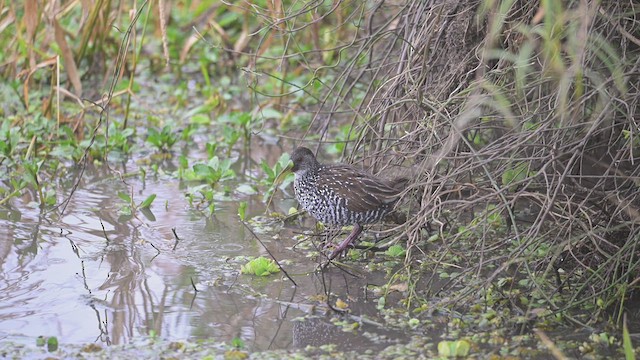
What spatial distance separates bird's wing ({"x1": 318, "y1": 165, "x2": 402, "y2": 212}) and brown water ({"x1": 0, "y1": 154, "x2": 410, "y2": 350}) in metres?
0.40

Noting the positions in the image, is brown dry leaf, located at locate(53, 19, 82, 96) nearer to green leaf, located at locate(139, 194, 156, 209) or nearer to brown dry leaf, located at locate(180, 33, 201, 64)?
green leaf, located at locate(139, 194, 156, 209)

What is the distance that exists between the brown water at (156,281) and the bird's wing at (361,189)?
0.40 metres

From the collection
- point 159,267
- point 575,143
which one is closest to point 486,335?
point 575,143

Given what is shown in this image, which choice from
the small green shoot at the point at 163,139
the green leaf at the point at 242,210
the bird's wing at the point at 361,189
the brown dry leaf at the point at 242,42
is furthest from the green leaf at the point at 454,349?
the brown dry leaf at the point at 242,42

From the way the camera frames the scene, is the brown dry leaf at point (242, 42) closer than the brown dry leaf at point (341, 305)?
No

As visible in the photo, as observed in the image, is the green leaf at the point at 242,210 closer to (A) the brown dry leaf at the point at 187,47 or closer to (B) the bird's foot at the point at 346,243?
(B) the bird's foot at the point at 346,243

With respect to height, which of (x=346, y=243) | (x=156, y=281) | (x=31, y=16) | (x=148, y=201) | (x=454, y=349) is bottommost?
(x=454, y=349)

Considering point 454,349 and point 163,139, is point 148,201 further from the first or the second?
point 454,349

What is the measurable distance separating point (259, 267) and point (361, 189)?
71cm

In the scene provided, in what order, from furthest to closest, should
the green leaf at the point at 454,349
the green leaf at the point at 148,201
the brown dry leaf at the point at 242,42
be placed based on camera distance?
the brown dry leaf at the point at 242,42 → the green leaf at the point at 148,201 → the green leaf at the point at 454,349

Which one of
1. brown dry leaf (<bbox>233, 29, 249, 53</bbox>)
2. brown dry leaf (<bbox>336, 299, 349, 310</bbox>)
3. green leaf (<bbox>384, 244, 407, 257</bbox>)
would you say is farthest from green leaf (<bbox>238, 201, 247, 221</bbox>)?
brown dry leaf (<bbox>233, 29, 249, 53</bbox>)

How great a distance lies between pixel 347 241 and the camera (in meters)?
5.40

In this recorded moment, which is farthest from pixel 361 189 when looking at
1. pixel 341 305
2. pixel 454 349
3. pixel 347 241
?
pixel 454 349

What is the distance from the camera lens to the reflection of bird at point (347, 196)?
529 cm
